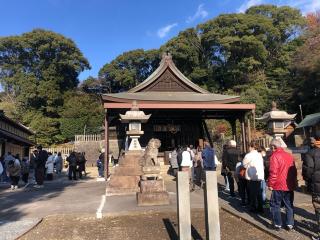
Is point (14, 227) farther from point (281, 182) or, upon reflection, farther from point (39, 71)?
point (39, 71)

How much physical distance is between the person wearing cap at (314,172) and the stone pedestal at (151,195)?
4.22m

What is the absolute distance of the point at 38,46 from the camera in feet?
155

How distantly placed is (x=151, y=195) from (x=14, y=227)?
338cm

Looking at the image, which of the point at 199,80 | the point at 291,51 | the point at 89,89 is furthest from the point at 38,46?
the point at 291,51

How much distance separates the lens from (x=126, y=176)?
11336 mm

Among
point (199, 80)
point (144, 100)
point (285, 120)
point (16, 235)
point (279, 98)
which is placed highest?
point (199, 80)

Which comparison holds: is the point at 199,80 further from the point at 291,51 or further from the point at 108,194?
the point at 108,194

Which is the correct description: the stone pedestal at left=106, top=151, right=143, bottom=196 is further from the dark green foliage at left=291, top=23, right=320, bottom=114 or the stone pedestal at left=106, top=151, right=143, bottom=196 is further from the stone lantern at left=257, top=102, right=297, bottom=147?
the dark green foliage at left=291, top=23, right=320, bottom=114

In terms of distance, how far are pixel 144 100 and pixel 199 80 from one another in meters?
25.0

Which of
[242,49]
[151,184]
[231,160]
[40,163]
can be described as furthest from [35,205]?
[242,49]

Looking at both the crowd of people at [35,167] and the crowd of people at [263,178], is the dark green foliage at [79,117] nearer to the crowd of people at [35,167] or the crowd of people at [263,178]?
the crowd of people at [35,167]

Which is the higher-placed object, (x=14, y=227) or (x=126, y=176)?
(x=126, y=176)

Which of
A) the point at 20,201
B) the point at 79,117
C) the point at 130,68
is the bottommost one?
the point at 20,201

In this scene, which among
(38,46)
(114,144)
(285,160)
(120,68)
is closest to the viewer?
(285,160)
